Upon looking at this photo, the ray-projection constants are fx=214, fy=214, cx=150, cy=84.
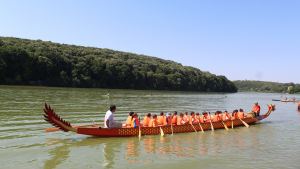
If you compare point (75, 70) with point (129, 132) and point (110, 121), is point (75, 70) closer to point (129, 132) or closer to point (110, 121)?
point (129, 132)

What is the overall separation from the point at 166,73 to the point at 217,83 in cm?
3499

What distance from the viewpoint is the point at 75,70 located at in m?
64.8

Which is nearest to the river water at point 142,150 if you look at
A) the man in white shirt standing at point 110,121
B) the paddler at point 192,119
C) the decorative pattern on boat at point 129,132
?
the decorative pattern on boat at point 129,132

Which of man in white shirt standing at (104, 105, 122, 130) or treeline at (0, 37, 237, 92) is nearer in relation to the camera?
man in white shirt standing at (104, 105, 122, 130)

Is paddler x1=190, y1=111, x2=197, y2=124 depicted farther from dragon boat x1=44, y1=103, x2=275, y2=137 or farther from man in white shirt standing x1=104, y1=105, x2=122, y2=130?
man in white shirt standing x1=104, y1=105, x2=122, y2=130

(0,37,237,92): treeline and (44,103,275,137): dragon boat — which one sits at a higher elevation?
(0,37,237,92): treeline

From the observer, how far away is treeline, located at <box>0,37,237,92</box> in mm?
55000

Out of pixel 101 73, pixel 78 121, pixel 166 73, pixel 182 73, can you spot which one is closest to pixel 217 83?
pixel 182 73

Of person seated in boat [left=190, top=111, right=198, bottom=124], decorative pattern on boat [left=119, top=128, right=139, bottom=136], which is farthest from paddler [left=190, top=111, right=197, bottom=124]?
decorative pattern on boat [left=119, top=128, right=139, bottom=136]

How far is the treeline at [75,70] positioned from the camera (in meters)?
55.0

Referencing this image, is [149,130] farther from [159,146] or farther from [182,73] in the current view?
[182,73]

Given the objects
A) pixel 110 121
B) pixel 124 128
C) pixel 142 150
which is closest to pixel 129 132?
pixel 124 128

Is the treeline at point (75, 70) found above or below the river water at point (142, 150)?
above

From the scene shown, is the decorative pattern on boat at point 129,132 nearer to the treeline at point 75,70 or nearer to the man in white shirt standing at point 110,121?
the man in white shirt standing at point 110,121
